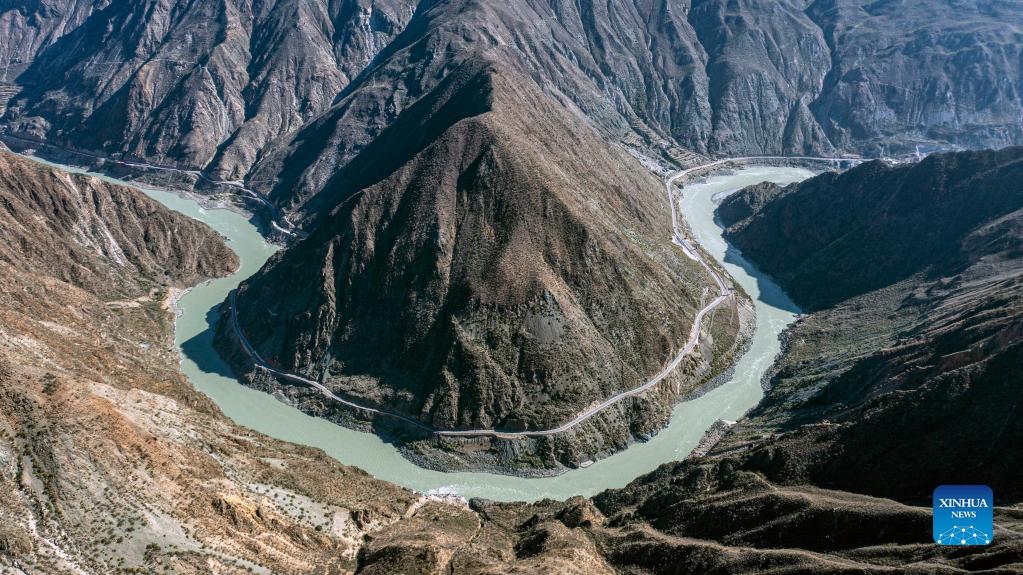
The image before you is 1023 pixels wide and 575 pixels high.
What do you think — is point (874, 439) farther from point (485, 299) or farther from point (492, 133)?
point (492, 133)

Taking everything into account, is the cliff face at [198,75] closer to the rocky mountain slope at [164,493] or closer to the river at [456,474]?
the river at [456,474]

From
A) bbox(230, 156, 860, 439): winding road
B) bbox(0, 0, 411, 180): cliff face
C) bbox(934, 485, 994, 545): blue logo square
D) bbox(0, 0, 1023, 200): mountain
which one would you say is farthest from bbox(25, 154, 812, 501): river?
bbox(0, 0, 411, 180): cliff face

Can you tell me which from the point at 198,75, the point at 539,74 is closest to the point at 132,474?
the point at 539,74

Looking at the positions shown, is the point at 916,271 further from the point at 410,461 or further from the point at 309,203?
the point at 309,203

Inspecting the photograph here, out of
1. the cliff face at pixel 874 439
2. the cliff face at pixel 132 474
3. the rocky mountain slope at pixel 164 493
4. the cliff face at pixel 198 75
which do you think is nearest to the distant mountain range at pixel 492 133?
the cliff face at pixel 198 75

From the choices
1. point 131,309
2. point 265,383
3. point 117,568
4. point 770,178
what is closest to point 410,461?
point 265,383
